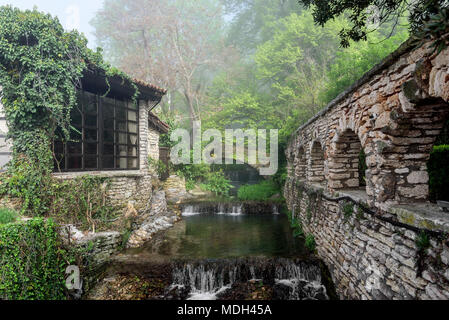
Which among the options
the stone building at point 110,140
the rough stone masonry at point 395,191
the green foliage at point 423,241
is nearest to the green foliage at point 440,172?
the rough stone masonry at point 395,191

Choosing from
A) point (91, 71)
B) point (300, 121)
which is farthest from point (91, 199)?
point (300, 121)

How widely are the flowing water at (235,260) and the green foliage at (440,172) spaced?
264cm

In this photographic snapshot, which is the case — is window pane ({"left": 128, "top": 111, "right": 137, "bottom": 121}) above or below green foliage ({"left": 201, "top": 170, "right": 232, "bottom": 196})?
above

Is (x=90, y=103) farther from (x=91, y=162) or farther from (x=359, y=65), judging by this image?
(x=359, y=65)

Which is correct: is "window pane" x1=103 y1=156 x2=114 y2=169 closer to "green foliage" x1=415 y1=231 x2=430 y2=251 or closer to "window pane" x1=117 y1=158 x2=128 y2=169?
"window pane" x1=117 y1=158 x2=128 y2=169

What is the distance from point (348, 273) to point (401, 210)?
1.72m

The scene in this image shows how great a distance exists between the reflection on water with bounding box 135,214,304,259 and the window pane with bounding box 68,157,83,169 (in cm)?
309

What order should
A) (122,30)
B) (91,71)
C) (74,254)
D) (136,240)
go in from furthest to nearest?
(122,30)
(136,240)
(91,71)
(74,254)

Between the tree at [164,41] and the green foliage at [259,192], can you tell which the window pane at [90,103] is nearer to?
the green foliage at [259,192]

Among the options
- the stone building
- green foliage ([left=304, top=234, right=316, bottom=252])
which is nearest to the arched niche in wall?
green foliage ([left=304, top=234, right=316, bottom=252])

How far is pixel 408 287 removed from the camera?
2537 millimetres

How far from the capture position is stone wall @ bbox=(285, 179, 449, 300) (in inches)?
90.0

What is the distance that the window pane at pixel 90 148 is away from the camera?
22.3 ft
